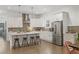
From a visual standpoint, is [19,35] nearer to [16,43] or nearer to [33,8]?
[16,43]

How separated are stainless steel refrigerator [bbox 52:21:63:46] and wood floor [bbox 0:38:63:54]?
3.2 inches

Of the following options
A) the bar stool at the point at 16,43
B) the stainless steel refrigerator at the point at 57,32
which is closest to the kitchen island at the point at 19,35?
the bar stool at the point at 16,43

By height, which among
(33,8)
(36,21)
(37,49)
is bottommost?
(37,49)

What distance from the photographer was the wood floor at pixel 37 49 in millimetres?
1997

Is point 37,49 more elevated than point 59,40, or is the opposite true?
point 59,40

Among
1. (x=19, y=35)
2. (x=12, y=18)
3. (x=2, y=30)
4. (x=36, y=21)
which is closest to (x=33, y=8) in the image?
(x=36, y=21)

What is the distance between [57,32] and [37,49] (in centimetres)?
44

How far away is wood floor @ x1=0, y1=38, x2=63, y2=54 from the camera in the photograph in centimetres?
200

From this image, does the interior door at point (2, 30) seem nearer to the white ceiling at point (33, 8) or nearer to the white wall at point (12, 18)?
the white wall at point (12, 18)

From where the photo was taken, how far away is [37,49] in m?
2.04

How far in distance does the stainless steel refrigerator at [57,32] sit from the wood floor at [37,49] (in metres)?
0.08
